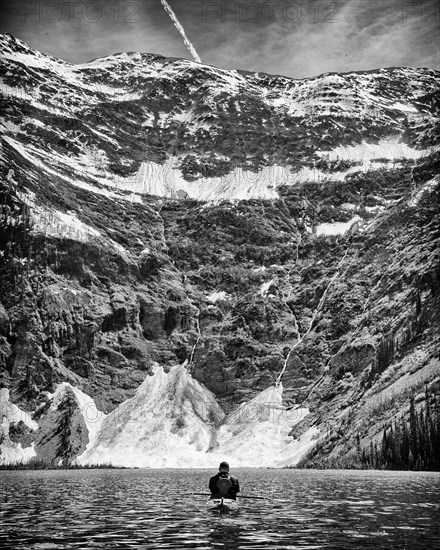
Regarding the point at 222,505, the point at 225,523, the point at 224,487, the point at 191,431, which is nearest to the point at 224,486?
the point at 224,487

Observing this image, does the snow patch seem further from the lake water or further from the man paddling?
the man paddling

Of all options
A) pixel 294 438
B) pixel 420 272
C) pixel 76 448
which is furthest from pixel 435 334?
pixel 76 448

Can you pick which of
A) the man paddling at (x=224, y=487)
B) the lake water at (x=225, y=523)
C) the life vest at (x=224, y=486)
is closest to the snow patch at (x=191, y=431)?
the lake water at (x=225, y=523)

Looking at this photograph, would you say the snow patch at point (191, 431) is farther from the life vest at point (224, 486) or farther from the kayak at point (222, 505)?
the life vest at point (224, 486)

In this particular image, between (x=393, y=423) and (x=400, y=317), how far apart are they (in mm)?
44811

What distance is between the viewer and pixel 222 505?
39000 millimetres

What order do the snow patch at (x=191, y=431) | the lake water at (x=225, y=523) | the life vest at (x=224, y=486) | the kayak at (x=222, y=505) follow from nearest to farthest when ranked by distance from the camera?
the lake water at (x=225, y=523)
the kayak at (x=222, y=505)
the life vest at (x=224, y=486)
the snow patch at (x=191, y=431)

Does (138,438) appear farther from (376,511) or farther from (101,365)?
(376,511)

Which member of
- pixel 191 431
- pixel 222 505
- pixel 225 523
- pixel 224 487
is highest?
pixel 191 431

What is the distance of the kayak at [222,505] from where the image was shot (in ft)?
127

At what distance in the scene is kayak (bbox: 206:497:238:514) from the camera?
127 feet

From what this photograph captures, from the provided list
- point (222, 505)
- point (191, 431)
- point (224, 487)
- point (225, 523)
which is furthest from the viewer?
point (191, 431)

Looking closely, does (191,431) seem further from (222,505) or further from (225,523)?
(225,523)

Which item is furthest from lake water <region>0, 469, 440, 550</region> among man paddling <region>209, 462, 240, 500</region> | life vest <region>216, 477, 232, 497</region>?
life vest <region>216, 477, 232, 497</region>
